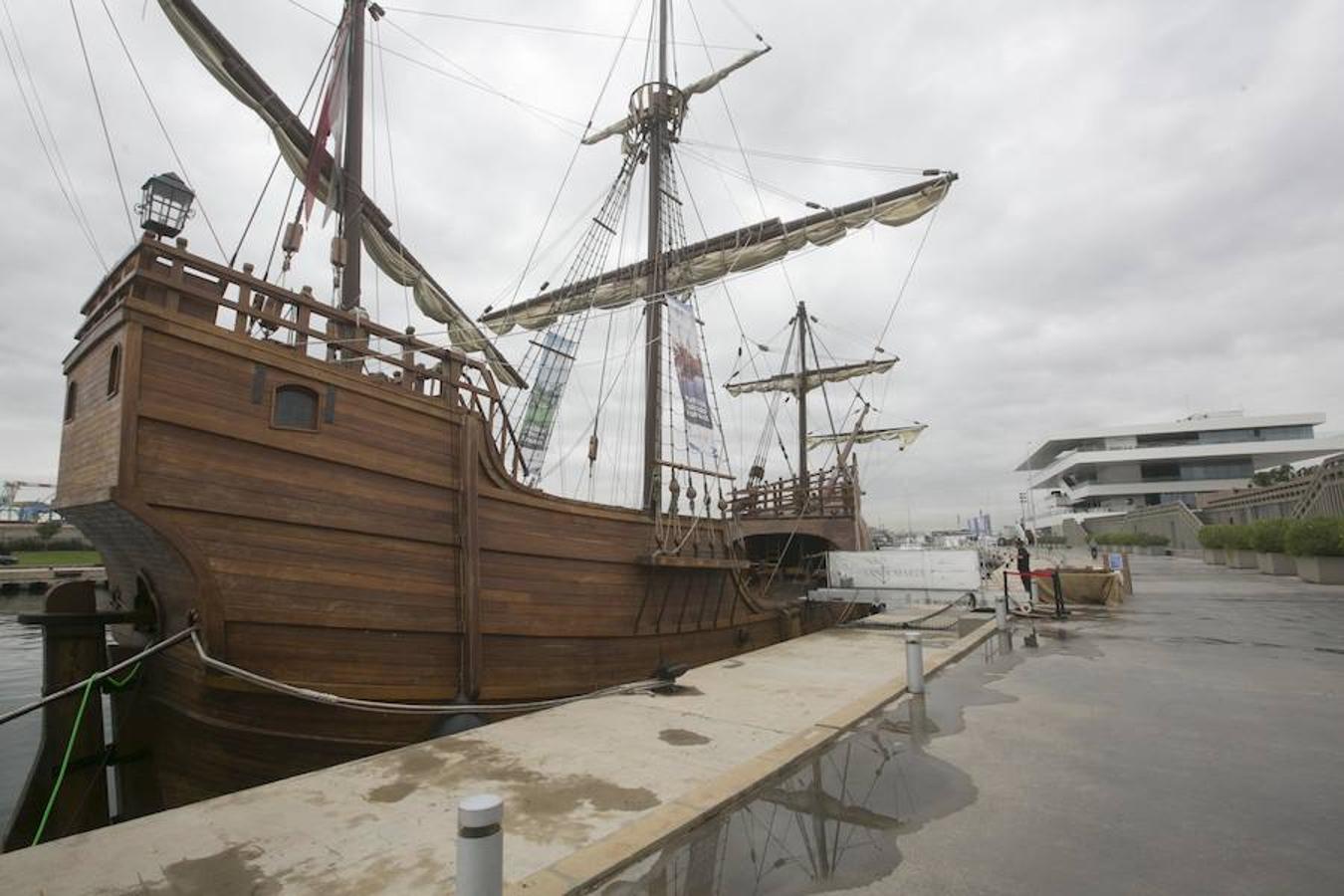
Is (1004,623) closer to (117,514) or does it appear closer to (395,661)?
(395,661)

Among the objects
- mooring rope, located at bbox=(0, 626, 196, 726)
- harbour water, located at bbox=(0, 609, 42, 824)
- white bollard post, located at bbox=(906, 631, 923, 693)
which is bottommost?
harbour water, located at bbox=(0, 609, 42, 824)

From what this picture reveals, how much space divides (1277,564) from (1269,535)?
1.01 m

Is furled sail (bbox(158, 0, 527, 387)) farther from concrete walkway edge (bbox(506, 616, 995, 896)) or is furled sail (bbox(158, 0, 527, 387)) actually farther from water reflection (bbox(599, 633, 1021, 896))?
water reflection (bbox(599, 633, 1021, 896))

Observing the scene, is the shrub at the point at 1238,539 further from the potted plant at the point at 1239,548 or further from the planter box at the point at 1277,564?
the planter box at the point at 1277,564

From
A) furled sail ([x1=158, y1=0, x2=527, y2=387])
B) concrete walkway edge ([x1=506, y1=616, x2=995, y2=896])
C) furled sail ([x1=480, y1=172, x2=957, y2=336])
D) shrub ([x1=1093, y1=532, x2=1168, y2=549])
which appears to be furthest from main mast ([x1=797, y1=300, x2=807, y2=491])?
shrub ([x1=1093, y1=532, x2=1168, y2=549])

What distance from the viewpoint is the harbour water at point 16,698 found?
7.69 m

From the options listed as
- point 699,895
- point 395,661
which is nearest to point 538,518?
point 395,661

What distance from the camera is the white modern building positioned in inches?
2285

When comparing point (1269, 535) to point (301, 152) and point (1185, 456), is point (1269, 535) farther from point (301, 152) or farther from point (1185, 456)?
point (1185, 456)

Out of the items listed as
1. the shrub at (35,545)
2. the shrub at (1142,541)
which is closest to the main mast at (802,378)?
the shrub at (1142,541)

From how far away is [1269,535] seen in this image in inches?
864

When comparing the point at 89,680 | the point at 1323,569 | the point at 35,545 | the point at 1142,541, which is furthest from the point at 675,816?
the point at 1142,541

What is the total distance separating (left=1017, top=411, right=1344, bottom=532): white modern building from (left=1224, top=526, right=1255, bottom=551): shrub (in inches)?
1411

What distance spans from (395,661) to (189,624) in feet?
5.22
